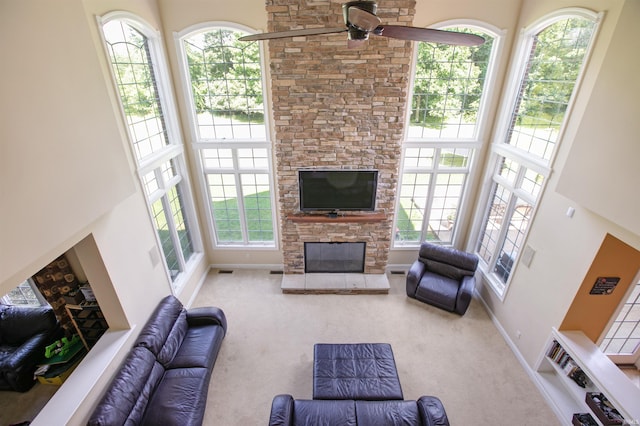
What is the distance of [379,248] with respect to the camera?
20.0 ft

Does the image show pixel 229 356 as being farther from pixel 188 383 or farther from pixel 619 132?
pixel 619 132

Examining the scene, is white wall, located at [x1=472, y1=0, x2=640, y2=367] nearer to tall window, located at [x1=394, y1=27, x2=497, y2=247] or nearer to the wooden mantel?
tall window, located at [x1=394, y1=27, x2=497, y2=247]

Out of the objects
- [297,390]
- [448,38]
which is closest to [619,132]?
[448,38]

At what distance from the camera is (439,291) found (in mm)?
5527

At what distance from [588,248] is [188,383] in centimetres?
495

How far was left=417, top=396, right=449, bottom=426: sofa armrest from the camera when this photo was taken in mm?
3246

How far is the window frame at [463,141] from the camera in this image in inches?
188

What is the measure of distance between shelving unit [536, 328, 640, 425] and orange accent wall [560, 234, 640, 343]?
0.65 feet

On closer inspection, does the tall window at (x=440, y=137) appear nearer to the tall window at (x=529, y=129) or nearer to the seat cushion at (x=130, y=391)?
the tall window at (x=529, y=129)

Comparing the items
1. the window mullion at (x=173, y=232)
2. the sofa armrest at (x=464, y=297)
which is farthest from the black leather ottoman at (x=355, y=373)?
the window mullion at (x=173, y=232)

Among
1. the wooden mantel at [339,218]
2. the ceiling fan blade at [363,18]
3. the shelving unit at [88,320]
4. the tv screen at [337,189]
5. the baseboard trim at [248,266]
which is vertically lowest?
the baseboard trim at [248,266]

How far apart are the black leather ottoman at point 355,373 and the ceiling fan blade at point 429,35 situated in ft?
12.1

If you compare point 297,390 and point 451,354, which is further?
point 451,354

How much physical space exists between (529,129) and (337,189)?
306cm
